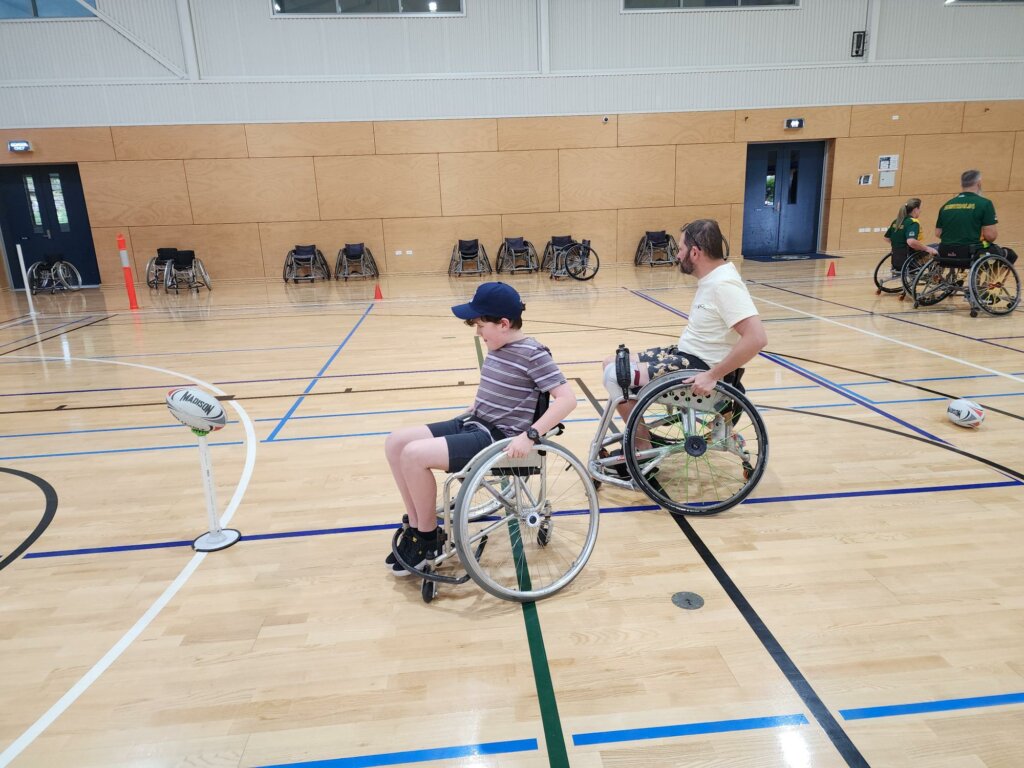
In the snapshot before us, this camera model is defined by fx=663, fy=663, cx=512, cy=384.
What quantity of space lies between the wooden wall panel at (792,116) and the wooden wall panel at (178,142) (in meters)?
9.19

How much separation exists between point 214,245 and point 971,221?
11485 millimetres

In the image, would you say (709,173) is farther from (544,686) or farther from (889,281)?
(544,686)

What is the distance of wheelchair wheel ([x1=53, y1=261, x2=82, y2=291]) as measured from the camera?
37.9 feet

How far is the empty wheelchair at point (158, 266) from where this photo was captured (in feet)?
37.5

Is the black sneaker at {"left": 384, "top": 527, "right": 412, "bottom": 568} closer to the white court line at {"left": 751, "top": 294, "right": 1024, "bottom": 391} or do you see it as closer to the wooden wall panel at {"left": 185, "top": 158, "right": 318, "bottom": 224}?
the white court line at {"left": 751, "top": 294, "right": 1024, "bottom": 391}

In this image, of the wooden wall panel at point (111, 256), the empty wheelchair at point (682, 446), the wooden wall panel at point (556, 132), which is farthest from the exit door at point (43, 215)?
the empty wheelchair at point (682, 446)

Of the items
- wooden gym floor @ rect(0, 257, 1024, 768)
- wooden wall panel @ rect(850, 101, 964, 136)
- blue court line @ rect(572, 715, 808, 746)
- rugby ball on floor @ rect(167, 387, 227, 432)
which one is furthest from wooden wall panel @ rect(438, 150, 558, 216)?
blue court line @ rect(572, 715, 808, 746)

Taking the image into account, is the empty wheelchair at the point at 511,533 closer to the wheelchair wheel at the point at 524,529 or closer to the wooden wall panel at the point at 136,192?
the wheelchair wheel at the point at 524,529

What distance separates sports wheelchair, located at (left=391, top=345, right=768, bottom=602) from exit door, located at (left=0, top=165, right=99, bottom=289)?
40.3 ft

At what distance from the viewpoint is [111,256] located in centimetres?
1209

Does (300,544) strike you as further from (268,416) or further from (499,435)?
(268,416)

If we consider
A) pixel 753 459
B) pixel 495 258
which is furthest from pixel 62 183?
pixel 753 459

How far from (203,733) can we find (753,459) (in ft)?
8.67

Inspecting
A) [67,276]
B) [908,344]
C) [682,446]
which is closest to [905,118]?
[908,344]
